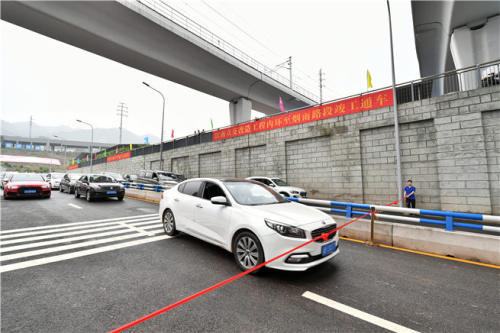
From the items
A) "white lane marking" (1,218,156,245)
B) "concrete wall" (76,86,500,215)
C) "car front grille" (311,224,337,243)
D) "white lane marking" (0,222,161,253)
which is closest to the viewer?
"car front grille" (311,224,337,243)

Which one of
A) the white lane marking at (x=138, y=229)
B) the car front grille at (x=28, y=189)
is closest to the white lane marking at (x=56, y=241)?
the white lane marking at (x=138, y=229)

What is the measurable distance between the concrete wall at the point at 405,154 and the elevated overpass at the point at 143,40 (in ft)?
28.2

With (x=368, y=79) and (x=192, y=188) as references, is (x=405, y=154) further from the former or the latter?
(x=192, y=188)

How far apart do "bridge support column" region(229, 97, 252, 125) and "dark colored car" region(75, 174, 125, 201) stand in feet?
51.0

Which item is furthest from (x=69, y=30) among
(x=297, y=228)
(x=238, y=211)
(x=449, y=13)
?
(x=449, y=13)

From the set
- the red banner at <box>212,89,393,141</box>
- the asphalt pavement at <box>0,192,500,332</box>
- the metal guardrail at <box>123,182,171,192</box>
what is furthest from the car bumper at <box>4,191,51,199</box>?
the red banner at <box>212,89,393,141</box>

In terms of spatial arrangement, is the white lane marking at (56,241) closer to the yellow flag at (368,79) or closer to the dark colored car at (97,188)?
Result: the dark colored car at (97,188)

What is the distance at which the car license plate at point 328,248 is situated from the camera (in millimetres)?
3545

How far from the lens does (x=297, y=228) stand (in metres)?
3.40

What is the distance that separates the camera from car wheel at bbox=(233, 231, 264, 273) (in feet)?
11.7

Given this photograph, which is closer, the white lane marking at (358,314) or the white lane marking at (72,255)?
the white lane marking at (358,314)

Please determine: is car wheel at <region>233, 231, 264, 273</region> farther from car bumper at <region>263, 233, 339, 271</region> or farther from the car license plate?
the car license plate

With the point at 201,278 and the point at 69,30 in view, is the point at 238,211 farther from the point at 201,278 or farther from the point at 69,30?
the point at 69,30

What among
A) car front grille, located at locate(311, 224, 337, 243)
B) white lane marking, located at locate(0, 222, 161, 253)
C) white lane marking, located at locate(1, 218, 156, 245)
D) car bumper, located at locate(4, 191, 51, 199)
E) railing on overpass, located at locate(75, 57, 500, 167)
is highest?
railing on overpass, located at locate(75, 57, 500, 167)
